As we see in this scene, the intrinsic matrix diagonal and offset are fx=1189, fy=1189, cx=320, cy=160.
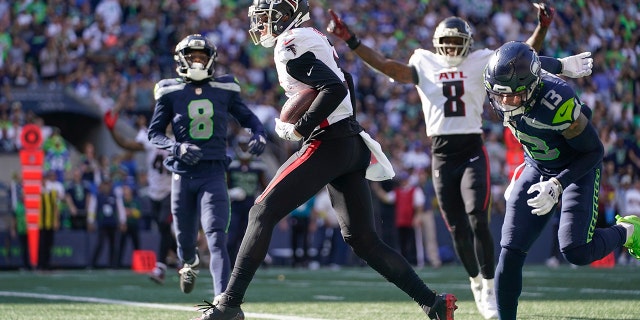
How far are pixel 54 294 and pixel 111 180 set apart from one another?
6.63 m

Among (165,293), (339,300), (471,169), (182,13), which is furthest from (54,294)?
(182,13)

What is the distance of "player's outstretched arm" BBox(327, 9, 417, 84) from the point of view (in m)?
7.32

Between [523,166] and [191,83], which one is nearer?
[523,166]

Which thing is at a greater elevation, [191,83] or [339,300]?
[191,83]

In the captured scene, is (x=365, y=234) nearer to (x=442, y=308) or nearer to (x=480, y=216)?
(x=442, y=308)

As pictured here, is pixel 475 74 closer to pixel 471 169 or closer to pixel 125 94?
pixel 471 169

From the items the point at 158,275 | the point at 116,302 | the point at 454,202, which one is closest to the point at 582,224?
the point at 454,202

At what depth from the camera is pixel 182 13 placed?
69.3ft

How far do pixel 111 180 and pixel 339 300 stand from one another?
26.3ft

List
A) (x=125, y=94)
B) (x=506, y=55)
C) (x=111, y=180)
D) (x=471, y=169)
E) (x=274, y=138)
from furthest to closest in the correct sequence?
(x=274, y=138) → (x=125, y=94) → (x=111, y=180) → (x=471, y=169) → (x=506, y=55)

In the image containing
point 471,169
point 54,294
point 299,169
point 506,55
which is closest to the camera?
point 506,55

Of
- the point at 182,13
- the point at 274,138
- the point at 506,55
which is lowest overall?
the point at 274,138

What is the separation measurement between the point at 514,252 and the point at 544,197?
0.32 metres

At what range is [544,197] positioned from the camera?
5.32m
